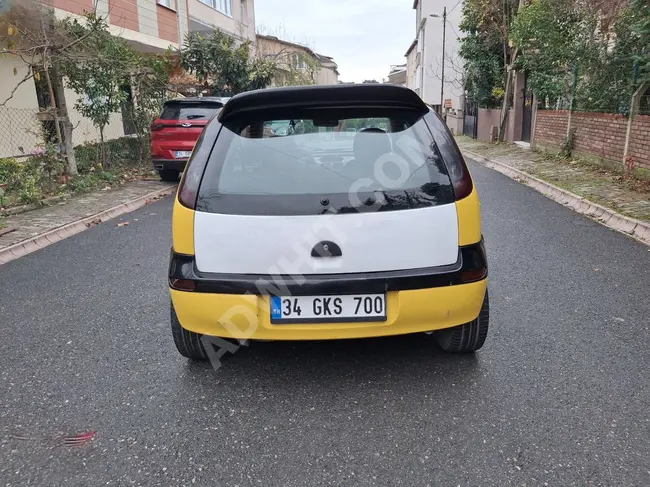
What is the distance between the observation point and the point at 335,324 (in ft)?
8.75

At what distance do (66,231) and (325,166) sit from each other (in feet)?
17.9

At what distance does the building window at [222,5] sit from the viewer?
23.2 m

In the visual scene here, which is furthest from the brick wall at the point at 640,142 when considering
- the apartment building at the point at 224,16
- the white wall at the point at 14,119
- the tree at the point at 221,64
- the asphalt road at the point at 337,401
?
the apartment building at the point at 224,16

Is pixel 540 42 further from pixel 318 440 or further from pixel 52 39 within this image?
pixel 318 440

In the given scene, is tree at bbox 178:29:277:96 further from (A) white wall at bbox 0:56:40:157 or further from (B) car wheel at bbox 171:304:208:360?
(B) car wheel at bbox 171:304:208:360

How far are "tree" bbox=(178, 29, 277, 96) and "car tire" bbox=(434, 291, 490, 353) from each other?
1675 centimetres

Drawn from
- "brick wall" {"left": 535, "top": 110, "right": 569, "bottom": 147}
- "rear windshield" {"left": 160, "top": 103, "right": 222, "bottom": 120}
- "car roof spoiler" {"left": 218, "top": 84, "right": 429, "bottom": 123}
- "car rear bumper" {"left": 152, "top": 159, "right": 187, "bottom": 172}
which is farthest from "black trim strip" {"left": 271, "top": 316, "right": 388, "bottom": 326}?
"brick wall" {"left": 535, "top": 110, "right": 569, "bottom": 147}

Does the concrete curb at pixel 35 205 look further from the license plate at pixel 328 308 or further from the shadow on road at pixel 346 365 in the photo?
the license plate at pixel 328 308

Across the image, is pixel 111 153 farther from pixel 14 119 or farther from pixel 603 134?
Result: pixel 603 134

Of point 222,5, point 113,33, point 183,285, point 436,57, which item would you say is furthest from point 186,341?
point 436,57

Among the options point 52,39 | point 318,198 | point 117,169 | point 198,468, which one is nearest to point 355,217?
point 318,198

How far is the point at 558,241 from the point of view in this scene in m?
5.99

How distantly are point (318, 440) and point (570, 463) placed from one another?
1.09 m

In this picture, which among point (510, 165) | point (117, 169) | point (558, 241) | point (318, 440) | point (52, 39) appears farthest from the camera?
point (510, 165)
